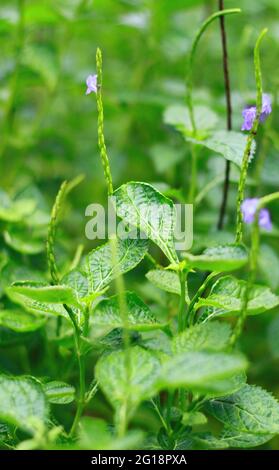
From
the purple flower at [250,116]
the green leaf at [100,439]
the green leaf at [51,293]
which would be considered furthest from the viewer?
the purple flower at [250,116]

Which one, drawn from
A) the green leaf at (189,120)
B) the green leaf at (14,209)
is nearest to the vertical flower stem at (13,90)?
the green leaf at (14,209)

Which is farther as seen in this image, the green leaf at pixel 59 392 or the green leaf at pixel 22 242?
the green leaf at pixel 22 242

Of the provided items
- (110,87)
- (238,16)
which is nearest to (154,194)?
(110,87)

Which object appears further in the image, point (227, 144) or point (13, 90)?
point (13, 90)

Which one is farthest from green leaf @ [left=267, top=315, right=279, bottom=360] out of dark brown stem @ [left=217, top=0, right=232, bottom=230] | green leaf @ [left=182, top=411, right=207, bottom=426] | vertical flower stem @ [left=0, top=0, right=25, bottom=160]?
vertical flower stem @ [left=0, top=0, right=25, bottom=160]

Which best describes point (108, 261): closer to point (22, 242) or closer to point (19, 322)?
point (19, 322)

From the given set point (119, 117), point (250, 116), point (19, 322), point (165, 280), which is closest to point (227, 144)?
point (250, 116)

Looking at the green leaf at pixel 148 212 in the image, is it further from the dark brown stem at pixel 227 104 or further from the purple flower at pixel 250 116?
the dark brown stem at pixel 227 104
